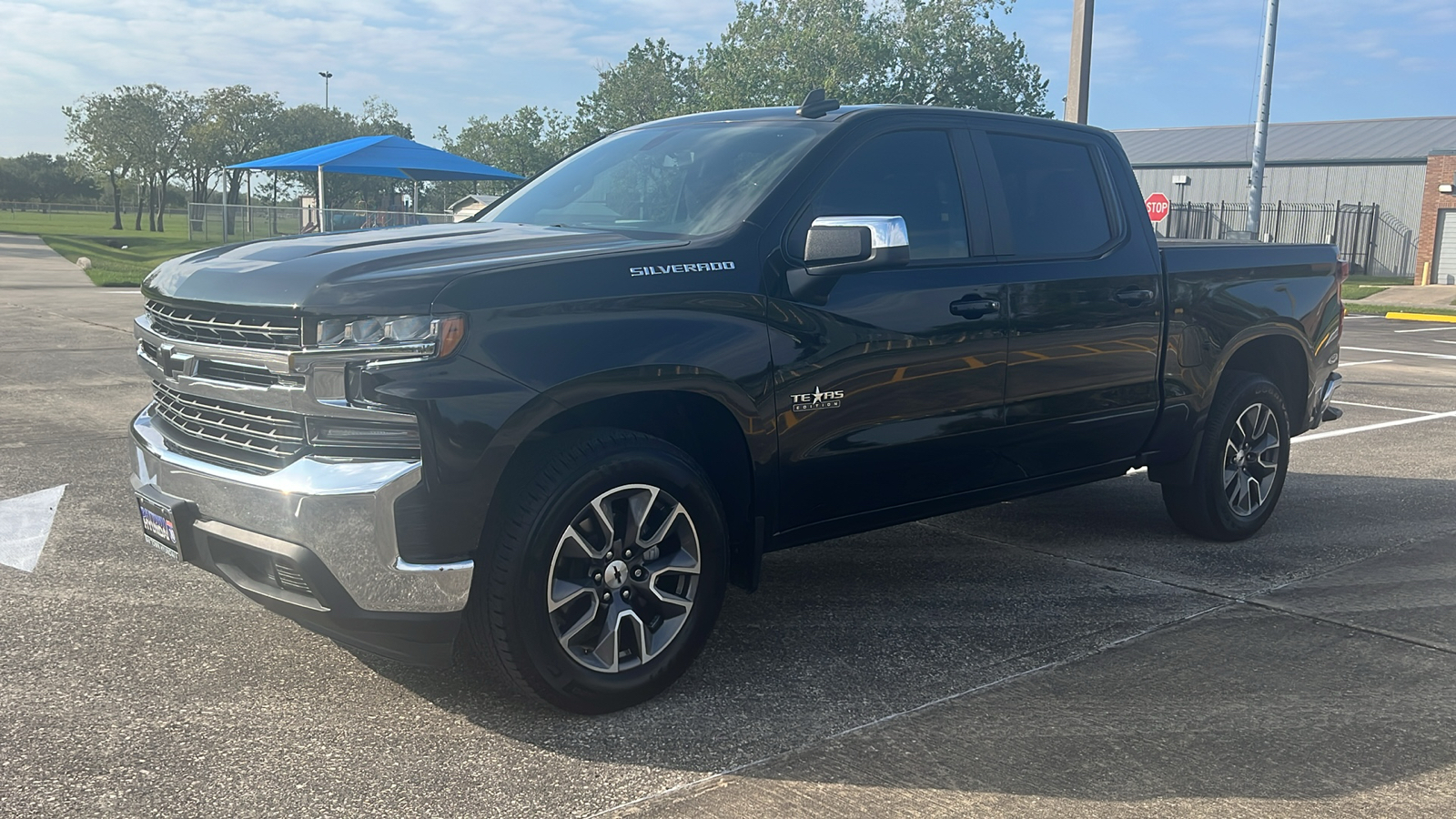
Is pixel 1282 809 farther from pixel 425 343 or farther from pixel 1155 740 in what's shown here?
pixel 425 343

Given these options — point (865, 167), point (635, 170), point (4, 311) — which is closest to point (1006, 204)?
point (865, 167)

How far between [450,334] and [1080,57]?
1313cm

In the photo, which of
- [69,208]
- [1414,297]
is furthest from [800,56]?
[69,208]

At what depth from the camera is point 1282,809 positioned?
323 centimetres

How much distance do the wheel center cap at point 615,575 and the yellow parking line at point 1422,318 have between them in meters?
24.6

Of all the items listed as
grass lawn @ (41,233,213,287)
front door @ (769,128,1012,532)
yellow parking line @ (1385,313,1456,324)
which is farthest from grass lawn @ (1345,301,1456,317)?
front door @ (769,128,1012,532)

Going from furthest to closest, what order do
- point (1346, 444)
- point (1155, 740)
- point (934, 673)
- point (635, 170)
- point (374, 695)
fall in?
point (1346, 444) < point (635, 170) < point (934, 673) < point (374, 695) < point (1155, 740)

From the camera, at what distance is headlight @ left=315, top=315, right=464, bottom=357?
3305 millimetres

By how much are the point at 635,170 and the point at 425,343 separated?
1.79m

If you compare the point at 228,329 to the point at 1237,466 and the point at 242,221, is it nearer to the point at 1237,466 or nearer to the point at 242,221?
the point at 1237,466

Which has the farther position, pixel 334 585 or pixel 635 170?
pixel 635 170

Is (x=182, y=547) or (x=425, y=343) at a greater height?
(x=425, y=343)

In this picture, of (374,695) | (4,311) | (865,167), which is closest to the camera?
(374,695)

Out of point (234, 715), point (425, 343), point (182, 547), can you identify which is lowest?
point (234, 715)
